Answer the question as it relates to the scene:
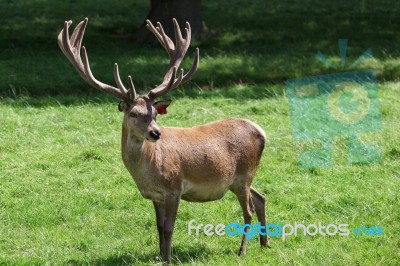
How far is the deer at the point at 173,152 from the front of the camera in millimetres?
7445

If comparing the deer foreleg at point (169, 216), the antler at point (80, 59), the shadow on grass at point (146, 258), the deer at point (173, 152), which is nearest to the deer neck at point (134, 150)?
the deer at point (173, 152)

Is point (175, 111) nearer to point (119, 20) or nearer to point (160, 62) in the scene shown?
point (160, 62)

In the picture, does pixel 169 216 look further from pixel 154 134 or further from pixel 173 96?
pixel 173 96

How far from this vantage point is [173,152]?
7.71m

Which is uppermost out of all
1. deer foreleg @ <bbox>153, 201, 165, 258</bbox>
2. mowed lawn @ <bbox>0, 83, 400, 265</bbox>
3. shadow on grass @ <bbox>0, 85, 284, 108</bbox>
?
deer foreleg @ <bbox>153, 201, 165, 258</bbox>

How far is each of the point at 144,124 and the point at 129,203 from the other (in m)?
2.52

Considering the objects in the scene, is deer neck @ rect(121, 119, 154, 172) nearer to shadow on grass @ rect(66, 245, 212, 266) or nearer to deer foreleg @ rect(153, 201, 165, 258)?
deer foreleg @ rect(153, 201, 165, 258)

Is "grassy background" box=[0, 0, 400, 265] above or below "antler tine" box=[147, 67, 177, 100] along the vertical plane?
below

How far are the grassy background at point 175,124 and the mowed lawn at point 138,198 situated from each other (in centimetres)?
2

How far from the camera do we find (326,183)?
10.3 meters

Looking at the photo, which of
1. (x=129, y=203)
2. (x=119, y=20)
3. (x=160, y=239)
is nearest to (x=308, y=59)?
(x=119, y=20)

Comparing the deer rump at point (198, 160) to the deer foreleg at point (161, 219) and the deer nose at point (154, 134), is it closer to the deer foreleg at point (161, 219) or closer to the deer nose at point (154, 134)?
the deer foreleg at point (161, 219)

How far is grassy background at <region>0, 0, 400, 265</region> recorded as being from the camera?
27.2 ft

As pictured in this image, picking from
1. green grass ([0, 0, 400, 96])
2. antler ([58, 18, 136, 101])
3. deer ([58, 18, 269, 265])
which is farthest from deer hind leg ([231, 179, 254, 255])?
green grass ([0, 0, 400, 96])
